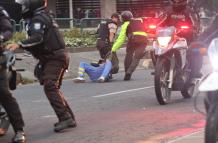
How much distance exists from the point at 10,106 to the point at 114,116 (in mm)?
2257

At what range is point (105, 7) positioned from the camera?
111 feet

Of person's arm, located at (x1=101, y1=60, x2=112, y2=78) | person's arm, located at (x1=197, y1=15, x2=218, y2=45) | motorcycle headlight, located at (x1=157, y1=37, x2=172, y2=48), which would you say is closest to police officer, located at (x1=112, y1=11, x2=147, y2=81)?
person's arm, located at (x1=101, y1=60, x2=112, y2=78)

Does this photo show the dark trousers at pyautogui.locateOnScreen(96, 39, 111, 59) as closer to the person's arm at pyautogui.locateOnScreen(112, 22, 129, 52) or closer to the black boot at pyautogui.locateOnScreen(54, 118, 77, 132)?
the person's arm at pyautogui.locateOnScreen(112, 22, 129, 52)

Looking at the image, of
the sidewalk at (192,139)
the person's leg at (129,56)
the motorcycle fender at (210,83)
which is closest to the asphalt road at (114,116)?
the sidewalk at (192,139)

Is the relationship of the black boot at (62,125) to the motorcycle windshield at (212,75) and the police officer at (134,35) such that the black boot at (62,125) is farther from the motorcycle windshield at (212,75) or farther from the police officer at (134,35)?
the police officer at (134,35)

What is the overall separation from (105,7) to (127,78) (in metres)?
A: 20.1

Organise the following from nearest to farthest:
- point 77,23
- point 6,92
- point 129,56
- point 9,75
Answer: point 6,92, point 9,75, point 129,56, point 77,23

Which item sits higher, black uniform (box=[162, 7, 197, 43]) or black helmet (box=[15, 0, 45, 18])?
black helmet (box=[15, 0, 45, 18])

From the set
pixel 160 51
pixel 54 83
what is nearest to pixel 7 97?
pixel 54 83

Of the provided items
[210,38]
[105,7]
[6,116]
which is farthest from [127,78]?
[105,7]

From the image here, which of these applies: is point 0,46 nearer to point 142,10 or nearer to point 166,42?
point 166,42

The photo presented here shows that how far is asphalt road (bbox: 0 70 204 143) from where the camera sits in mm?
7320

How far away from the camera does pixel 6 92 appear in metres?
6.82

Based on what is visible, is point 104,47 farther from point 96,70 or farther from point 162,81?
point 162,81
